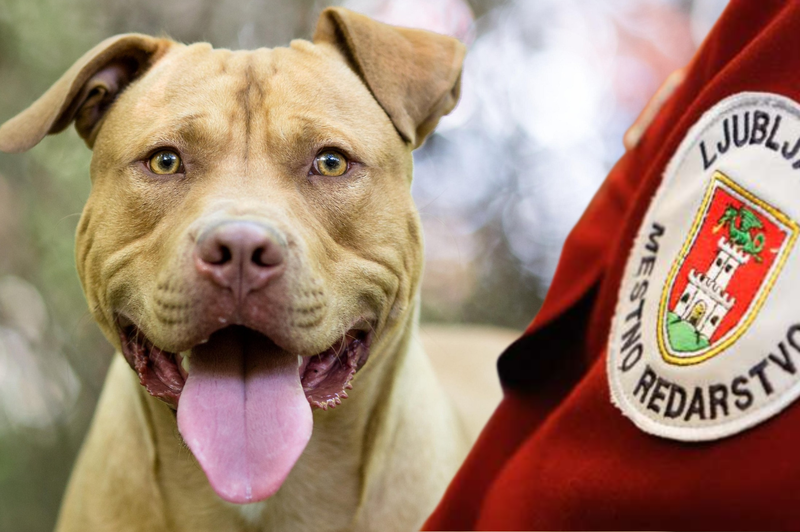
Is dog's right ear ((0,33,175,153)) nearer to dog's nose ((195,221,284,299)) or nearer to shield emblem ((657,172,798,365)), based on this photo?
dog's nose ((195,221,284,299))

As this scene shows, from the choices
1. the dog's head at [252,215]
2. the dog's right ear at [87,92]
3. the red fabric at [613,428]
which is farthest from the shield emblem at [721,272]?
the dog's right ear at [87,92]

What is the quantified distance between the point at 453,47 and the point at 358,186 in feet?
1.89

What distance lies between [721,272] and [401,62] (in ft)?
3.86

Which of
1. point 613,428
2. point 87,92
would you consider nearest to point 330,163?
point 87,92

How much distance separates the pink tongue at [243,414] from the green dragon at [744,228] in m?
1.02

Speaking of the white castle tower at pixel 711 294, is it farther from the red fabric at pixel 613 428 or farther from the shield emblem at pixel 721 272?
the red fabric at pixel 613 428

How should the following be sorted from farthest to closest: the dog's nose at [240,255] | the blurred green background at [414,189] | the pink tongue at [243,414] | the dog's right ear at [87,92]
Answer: the blurred green background at [414,189] < the dog's right ear at [87,92] < the pink tongue at [243,414] < the dog's nose at [240,255]

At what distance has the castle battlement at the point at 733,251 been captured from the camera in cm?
129

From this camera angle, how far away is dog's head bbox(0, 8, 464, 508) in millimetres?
1679

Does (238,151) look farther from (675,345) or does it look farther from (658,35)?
(658,35)

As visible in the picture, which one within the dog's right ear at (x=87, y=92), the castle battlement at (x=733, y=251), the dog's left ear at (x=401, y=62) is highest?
the castle battlement at (x=733, y=251)

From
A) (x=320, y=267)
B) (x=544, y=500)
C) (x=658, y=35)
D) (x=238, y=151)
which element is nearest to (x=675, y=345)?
(x=544, y=500)

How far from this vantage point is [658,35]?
532cm

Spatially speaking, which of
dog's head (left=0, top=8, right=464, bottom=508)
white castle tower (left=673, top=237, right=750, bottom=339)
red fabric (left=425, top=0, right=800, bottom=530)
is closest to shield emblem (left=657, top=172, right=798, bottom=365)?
white castle tower (left=673, top=237, right=750, bottom=339)
